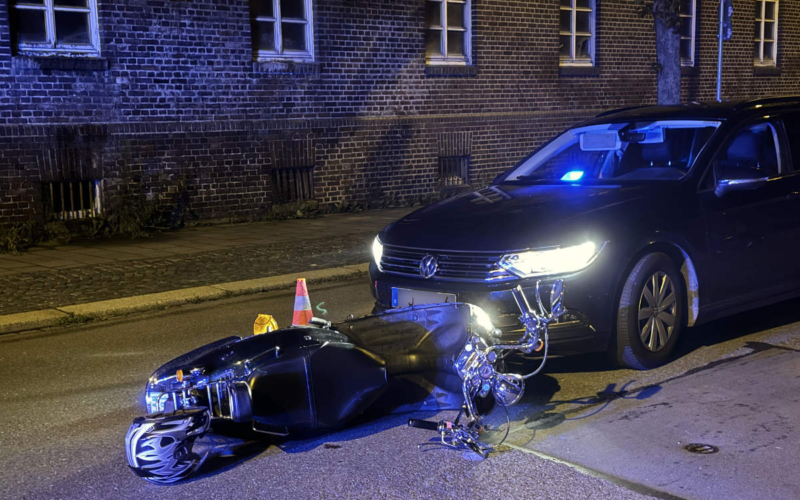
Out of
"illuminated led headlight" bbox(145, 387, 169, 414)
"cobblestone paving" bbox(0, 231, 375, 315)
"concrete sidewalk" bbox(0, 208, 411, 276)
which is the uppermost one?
"illuminated led headlight" bbox(145, 387, 169, 414)

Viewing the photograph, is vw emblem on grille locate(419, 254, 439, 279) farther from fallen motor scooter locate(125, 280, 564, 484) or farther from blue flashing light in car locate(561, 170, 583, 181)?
blue flashing light in car locate(561, 170, 583, 181)

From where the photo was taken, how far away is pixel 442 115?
16469 mm

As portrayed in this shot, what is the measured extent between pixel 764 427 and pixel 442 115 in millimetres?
12200

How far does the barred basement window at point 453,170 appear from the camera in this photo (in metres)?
16.8

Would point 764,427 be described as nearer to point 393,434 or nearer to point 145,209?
point 393,434

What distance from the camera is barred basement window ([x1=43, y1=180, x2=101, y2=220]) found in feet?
40.0

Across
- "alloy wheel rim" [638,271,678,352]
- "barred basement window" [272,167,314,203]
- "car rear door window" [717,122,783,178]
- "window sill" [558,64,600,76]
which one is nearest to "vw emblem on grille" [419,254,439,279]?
"alloy wheel rim" [638,271,678,352]

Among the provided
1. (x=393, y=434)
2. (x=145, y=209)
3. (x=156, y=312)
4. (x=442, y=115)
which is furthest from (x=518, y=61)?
(x=393, y=434)

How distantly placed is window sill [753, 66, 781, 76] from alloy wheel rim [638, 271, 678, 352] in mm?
18405

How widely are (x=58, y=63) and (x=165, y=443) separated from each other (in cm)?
927

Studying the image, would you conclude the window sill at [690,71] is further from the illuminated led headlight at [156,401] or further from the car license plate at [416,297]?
the illuminated led headlight at [156,401]

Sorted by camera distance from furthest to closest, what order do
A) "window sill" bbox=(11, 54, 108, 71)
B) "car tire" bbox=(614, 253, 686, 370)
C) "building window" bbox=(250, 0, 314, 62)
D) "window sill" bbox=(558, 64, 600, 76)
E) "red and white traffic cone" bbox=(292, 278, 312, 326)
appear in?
"window sill" bbox=(558, 64, 600, 76), "building window" bbox=(250, 0, 314, 62), "window sill" bbox=(11, 54, 108, 71), "red and white traffic cone" bbox=(292, 278, 312, 326), "car tire" bbox=(614, 253, 686, 370)

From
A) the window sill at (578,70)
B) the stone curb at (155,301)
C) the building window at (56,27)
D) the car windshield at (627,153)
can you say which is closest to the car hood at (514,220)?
the car windshield at (627,153)

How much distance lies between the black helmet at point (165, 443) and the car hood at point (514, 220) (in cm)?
206
